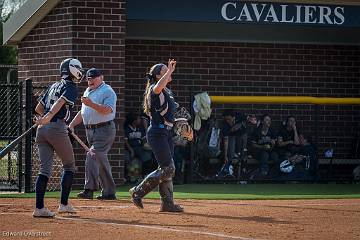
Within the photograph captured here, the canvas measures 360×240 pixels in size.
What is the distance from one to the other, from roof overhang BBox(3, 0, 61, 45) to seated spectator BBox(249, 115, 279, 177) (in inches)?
192

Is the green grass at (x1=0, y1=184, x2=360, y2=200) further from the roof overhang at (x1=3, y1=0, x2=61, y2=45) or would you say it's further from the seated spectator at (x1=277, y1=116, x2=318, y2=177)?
the roof overhang at (x1=3, y1=0, x2=61, y2=45)

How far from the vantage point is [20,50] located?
18.6m

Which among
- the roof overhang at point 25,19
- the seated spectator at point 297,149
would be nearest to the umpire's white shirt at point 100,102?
the roof overhang at point 25,19

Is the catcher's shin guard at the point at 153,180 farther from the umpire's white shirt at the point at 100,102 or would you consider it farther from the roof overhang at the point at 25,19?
the roof overhang at the point at 25,19

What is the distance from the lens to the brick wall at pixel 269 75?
19672mm

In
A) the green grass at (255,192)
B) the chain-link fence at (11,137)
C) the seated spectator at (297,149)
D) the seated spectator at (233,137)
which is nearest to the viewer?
the green grass at (255,192)

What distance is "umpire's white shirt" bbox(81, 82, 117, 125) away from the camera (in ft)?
45.3

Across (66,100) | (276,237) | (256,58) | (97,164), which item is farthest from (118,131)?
(276,237)

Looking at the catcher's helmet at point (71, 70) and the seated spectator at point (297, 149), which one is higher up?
the catcher's helmet at point (71, 70)

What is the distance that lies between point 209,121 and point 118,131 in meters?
2.30

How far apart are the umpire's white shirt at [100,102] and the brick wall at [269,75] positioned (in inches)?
208

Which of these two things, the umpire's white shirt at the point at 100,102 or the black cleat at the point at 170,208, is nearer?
the black cleat at the point at 170,208

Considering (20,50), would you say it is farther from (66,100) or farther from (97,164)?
(66,100)

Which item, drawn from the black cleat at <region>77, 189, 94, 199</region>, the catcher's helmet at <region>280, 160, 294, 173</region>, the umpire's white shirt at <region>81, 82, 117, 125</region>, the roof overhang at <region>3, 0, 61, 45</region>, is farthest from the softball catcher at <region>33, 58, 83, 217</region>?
the catcher's helmet at <region>280, 160, 294, 173</region>
